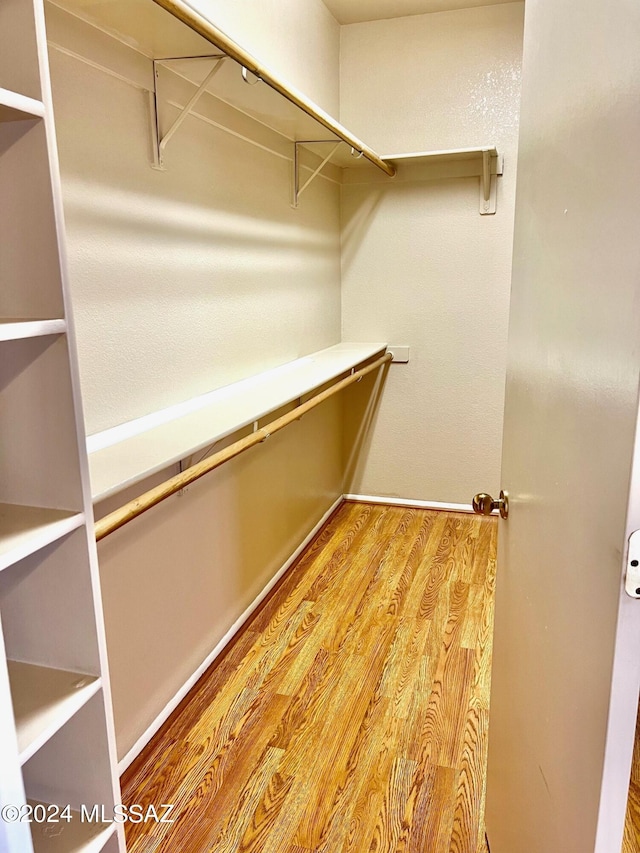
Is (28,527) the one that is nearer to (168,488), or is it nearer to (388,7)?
(168,488)

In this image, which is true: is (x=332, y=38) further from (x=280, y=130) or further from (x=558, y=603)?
(x=558, y=603)

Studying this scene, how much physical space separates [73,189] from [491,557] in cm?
235

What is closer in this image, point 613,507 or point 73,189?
point 613,507

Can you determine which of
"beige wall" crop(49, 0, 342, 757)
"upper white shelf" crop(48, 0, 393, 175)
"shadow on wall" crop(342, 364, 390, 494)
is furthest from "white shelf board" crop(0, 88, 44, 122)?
"shadow on wall" crop(342, 364, 390, 494)

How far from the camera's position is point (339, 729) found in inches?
72.6

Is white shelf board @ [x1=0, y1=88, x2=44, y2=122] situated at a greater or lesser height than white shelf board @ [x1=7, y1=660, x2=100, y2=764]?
greater

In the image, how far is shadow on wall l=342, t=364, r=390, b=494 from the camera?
3506 millimetres

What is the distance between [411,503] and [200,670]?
180 centimetres

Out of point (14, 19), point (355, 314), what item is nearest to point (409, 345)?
point (355, 314)

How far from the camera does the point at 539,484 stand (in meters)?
0.97

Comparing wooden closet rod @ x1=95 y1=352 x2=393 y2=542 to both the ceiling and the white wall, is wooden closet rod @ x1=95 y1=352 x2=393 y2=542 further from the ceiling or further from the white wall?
the ceiling

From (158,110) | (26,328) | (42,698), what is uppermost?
(158,110)

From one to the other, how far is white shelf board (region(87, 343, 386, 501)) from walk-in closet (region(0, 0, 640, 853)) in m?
0.01

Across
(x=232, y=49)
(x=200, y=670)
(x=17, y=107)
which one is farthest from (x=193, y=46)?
(x=200, y=670)
